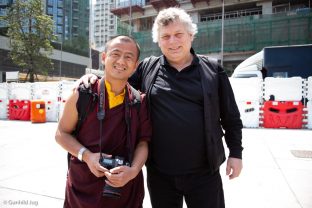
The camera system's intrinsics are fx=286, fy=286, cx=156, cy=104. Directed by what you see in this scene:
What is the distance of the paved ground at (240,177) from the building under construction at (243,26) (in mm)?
32720

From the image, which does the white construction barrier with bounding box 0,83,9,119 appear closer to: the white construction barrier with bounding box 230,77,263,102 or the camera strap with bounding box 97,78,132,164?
the white construction barrier with bounding box 230,77,263,102

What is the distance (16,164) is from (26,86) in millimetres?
10603

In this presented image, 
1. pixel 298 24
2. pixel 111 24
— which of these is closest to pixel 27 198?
pixel 298 24

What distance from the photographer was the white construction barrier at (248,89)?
11.5 meters

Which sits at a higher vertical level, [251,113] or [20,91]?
[20,91]

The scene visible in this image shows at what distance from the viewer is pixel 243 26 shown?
40469 millimetres

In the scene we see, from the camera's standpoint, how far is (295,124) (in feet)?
35.9

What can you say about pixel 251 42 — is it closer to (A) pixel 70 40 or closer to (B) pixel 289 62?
(B) pixel 289 62

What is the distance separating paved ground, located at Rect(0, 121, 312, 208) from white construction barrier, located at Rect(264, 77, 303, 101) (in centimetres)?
397

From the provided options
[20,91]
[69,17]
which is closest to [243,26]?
[20,91]

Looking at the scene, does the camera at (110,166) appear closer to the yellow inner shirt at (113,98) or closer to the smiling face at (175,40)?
the yellow inner shirt at (113,98)

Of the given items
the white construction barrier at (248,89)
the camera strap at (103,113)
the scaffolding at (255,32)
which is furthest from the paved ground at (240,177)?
the scaffolding at (255,32)

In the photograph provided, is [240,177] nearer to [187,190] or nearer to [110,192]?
[187,190]

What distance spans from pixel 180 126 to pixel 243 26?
41.8 metres
